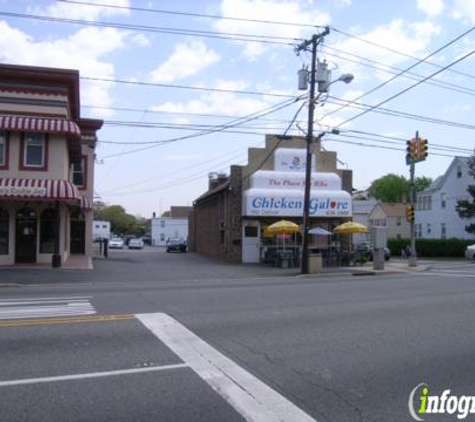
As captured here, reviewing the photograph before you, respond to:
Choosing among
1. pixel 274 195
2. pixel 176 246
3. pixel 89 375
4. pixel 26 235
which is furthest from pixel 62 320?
pixel 176 246

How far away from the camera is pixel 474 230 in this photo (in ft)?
161

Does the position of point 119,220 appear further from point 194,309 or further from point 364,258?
point 194,309

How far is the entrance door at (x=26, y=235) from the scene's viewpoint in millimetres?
24359

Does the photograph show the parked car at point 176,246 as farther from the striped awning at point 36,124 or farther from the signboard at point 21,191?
the signboard at point 21,191

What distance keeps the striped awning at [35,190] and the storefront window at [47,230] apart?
8.45ft

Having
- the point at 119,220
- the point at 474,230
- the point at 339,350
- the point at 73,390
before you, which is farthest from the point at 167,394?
the point at 119,220

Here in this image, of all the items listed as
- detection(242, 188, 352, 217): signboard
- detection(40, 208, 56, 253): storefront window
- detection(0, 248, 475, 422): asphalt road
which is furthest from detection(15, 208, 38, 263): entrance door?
detection(242, 188, 352, 217): signboard

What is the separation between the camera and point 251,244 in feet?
109

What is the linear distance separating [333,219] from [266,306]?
75.5 feet

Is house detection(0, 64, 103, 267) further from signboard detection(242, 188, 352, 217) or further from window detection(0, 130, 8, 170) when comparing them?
signboard detection(242, 188, 352, 217)

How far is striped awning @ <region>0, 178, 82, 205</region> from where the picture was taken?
21750mm

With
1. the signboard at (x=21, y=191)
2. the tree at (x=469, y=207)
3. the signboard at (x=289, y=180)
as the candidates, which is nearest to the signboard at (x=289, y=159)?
the signboard at (x=289, y=180)

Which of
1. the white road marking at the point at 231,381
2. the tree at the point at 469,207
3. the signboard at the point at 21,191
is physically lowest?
the white road marking at the point at 231,381

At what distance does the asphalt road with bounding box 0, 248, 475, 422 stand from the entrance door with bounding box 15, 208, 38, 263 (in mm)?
11717
